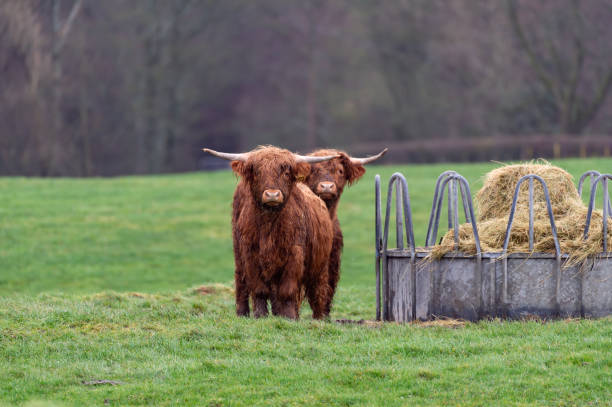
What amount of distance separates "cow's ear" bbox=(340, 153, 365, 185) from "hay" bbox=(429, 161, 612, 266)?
151 cm

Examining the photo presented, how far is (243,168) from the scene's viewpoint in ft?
29.7

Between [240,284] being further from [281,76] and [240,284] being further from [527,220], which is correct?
[281,76]

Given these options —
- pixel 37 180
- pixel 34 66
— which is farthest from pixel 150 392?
pixel 34 66

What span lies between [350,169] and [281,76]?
40815mm

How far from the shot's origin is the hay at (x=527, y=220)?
9164 mm

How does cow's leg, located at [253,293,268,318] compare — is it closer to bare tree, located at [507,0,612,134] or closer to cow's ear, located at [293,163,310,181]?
cow's ear, located at [293,163,310,181]

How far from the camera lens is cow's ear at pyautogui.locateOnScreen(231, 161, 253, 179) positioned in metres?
9.04

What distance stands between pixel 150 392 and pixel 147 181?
23.6 m

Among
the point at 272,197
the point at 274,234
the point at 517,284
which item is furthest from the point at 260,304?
the point at 517,284

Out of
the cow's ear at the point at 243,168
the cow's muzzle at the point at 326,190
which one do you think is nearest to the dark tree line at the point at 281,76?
the cow's muzzle at the point at 326,190

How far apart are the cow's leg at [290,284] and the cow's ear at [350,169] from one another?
7.32 feet

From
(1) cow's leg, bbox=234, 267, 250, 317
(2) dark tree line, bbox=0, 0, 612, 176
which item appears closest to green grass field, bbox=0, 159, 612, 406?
(1) cow's leg, bbox=234, 267, 250, 317

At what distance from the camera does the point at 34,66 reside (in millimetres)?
35906

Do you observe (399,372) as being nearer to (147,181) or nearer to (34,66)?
(147,181)
